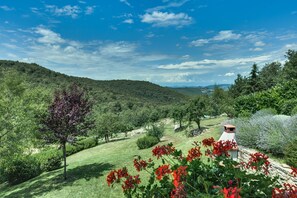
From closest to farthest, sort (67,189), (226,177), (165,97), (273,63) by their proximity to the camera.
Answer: (226,177) < (67,189) < (273,63) < (165,97)

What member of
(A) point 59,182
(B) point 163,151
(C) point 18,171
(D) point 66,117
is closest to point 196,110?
(D) point 66,117

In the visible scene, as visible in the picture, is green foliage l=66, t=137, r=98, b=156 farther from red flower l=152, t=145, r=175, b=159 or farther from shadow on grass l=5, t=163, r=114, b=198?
red flower l=152, t=145, r=175, b=159

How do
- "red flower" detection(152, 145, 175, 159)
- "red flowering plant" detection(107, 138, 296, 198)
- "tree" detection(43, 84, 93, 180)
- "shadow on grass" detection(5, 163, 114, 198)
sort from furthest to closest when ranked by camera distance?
"tree" detection(43, 84, 93, 180), "shadow on grass" detection(5, 163, 114, 198), "red flower" detection(152, 145, 175, 159), "red flowering plant" detection(107, 138, 296, 198)

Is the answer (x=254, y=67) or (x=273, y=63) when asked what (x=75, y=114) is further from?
(x=273, y=63)

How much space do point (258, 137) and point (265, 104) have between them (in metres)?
7.52

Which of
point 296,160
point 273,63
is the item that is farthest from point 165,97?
point 296,160

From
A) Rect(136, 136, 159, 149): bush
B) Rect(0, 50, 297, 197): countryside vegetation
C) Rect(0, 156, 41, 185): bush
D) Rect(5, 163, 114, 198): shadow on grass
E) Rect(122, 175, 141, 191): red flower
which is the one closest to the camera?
Rect(0, 50, 297, 197): countryside vegetation

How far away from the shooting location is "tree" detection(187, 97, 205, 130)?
83.7 feet

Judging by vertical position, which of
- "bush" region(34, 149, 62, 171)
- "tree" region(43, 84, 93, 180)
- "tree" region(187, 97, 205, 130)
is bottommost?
"bush" region(34, 149, 62, 171)

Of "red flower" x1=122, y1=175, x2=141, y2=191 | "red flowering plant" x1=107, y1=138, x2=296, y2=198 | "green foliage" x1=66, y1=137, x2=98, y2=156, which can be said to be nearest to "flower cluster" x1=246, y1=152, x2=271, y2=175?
"red flowering plant" x1=107, y1=138, x2=296, y2=198

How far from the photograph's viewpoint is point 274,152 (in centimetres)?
767

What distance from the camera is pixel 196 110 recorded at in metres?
25.6

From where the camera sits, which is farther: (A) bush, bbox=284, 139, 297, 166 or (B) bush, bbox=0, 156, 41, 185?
(B) bush, bbox=0, 156, 41, 185

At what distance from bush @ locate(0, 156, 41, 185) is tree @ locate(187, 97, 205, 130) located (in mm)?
16738
